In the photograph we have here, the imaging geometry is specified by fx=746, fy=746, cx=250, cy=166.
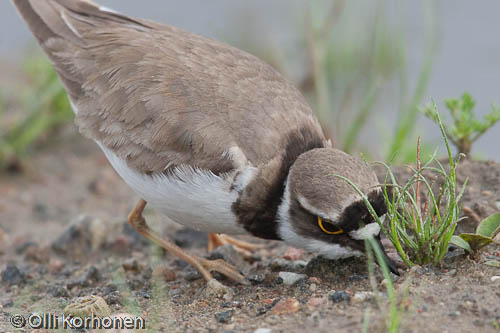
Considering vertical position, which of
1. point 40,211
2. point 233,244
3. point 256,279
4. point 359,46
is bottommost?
point 40,211

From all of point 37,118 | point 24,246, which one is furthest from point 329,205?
point 37,118

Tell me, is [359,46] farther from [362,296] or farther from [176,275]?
[362,296]

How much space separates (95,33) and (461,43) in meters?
7.10

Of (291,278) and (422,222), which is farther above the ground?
(422,222)

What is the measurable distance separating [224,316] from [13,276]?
2088mm

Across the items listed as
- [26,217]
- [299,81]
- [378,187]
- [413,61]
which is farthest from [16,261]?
[413,61]

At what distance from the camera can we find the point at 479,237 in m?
4.43

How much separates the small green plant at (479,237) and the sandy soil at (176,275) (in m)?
0.11

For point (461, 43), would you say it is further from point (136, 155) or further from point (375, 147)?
point (136, 155)

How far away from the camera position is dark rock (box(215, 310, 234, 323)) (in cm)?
444

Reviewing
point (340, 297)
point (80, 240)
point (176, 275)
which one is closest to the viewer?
point (340, 297)

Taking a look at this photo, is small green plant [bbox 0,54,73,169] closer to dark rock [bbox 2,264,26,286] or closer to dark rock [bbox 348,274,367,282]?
dark rock [bbox 2,264,26,286]

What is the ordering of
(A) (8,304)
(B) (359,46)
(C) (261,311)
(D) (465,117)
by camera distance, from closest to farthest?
1. (C) (261,311)
2. (A) (8,304)
3. (D) (465,117)
4. (B) (359,46)

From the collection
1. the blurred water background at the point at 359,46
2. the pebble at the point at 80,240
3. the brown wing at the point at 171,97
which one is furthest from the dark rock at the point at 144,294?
the blurred water background at the point at 359,46
